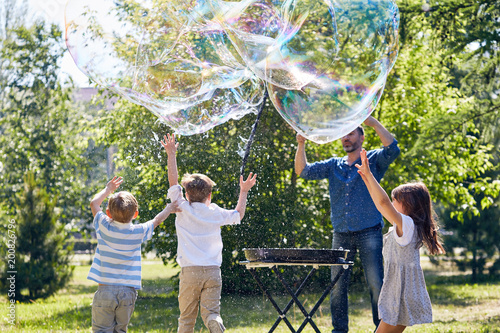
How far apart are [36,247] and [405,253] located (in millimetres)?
6718

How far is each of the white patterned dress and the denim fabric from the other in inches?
63.7

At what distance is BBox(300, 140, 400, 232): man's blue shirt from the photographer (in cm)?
414

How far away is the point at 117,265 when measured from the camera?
3539 millimetres

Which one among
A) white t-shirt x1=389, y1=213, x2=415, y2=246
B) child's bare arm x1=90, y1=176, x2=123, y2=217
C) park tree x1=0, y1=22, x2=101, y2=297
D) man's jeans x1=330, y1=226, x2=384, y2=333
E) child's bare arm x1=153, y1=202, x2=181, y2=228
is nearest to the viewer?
white t-shirt x1=389, y1=213, x2=415, y2=246

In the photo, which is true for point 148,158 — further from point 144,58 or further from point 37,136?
point 37,136

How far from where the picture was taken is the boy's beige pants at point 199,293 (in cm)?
357

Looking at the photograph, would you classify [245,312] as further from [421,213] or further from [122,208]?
[421,213]

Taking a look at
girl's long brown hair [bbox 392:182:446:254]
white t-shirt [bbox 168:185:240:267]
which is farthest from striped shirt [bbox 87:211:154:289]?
girl's long brown hair [bbox 392:182:446:254]

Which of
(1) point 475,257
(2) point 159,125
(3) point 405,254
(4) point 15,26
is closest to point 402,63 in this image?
(2) point 159,125

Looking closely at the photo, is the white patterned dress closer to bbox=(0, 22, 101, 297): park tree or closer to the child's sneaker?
the child's sneaker

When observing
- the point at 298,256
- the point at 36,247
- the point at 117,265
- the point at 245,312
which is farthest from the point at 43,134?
the point at 298,256

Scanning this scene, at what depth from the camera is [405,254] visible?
3340 millimetres

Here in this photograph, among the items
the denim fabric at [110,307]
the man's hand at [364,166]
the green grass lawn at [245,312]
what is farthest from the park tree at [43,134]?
the man's hand at [364,166]

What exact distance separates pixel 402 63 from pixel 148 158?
4.79 m
